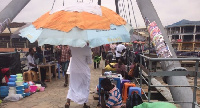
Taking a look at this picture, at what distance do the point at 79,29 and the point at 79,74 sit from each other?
1.42 meters

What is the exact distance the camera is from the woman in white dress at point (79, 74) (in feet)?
15.5

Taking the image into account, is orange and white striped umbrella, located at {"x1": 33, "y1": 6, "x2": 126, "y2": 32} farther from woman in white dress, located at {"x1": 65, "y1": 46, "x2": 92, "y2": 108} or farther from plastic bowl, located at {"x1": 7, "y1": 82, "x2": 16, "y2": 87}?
plastic bowl, located at {"x1": 7, "y1": 82, "x2": 16, "y2": 87}

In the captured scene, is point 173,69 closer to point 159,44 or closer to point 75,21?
point 159,44

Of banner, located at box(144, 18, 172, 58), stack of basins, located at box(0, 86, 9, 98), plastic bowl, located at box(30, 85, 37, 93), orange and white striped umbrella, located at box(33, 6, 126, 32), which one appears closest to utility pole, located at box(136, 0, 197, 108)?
banner, located at box(144, 18, 172, 58)

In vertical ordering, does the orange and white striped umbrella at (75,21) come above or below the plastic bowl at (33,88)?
above

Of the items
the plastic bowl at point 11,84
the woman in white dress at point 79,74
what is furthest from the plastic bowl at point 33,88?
the woman in white dress at point 79,74

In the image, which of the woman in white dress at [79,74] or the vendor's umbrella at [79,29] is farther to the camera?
the woman in white dress at [79,74]

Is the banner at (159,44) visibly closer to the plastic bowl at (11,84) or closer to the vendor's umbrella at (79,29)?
the vendor's umbrella at (79,29)

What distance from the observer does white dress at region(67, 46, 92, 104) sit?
4.73 m

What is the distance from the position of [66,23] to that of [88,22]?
1.46 ft

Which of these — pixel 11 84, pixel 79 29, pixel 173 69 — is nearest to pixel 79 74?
pixel 79 29

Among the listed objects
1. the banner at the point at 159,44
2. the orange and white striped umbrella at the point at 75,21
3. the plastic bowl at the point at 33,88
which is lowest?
the plastic bowl at the point at 33,88

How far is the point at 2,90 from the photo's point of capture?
6.10 meters

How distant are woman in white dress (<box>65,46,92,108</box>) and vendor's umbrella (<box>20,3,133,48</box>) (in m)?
0.99
